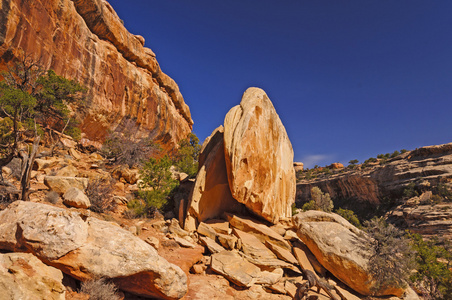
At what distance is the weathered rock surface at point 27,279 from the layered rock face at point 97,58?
1951 cm

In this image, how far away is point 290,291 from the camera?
7.06 meters

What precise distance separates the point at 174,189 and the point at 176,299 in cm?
846

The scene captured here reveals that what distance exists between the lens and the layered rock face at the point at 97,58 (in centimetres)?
1697

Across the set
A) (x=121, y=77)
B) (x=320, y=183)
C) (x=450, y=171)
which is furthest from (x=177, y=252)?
(x=320, y=183)

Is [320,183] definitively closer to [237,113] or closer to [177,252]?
[237,113]

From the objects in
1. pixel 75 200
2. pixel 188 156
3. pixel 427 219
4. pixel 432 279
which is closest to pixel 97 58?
pixel 188 156

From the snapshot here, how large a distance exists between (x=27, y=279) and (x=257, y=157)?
8852mm

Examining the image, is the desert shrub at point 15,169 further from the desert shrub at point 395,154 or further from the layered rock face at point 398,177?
the desert shrub at point 395,154

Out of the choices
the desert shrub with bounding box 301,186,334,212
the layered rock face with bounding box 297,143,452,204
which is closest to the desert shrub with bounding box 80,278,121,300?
the desert shrub with bounding box 301,186,334,212

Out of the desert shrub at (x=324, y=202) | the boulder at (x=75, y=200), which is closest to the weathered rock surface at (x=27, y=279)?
the boulder at (x=75, y=200)

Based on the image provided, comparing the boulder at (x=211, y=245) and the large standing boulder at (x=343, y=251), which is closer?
the large standing boulder at (x=343, y=251)

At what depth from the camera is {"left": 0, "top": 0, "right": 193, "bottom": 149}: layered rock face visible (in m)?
17.0

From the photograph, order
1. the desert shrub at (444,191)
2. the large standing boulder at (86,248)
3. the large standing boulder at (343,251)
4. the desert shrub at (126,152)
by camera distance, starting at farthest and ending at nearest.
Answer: the desert shrub at (444,191)
the desert shrub at (126,152)
the large standing boulder at (343,251)
the large standing boulder at (86,248)

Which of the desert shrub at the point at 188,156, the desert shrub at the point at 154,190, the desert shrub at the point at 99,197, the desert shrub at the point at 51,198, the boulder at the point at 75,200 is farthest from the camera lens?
the desert shrub at the point at 188,156
